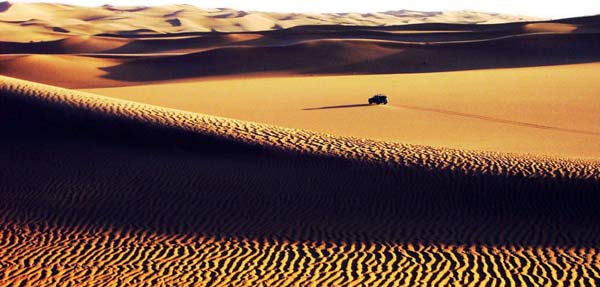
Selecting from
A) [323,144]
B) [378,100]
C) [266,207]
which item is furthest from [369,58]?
[266,207]

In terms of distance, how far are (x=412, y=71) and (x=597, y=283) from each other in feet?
122

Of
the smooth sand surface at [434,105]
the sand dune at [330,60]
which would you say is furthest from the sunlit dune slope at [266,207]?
the sand dune at [330,60]

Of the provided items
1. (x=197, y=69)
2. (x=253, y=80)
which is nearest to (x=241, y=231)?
(x=253, y=80)

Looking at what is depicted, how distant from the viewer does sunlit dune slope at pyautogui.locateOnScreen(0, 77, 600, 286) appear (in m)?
8.70

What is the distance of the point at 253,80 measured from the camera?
41.7 metres

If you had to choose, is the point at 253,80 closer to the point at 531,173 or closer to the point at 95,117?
the point at 95,117

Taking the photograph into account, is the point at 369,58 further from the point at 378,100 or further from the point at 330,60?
the point at 378,100

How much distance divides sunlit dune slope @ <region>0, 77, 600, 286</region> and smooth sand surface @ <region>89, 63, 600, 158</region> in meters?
5.49

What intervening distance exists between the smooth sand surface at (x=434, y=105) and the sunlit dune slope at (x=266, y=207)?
5490mm

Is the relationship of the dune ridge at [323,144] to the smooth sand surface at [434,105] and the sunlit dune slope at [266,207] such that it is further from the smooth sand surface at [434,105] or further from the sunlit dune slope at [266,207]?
the smooth sand surface at [434,105]

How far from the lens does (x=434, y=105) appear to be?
28031mm

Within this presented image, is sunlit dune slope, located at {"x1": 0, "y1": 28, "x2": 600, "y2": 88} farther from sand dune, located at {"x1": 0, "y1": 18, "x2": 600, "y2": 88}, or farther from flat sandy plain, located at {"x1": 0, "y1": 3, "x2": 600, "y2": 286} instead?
flat sandy plain, located at {"x1": 0, "y1": 3, "x2": 600, "y2": 286}

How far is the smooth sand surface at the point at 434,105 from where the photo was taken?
67.4 ft

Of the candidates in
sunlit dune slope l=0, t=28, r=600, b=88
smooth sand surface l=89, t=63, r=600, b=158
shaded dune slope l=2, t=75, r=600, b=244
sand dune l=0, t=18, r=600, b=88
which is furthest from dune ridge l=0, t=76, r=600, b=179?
sunlit dune slope l=0, t=28, r=600, b=88
